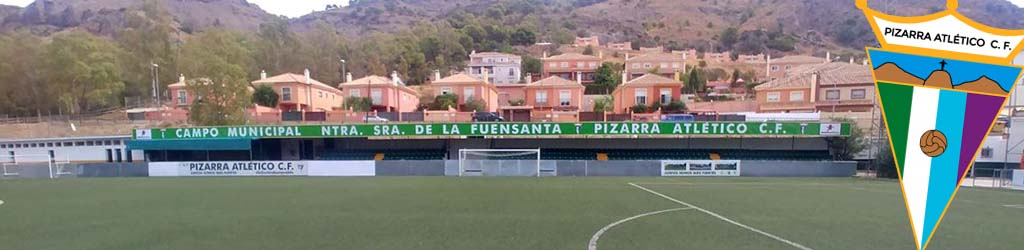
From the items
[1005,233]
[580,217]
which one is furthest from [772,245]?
[1005,233]

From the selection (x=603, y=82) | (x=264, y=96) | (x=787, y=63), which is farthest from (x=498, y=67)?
(x=787, y=63)

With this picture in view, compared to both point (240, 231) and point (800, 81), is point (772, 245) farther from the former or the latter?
point (800, 81)

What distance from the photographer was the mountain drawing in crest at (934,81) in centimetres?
290

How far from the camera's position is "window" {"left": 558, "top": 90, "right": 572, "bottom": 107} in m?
54.3

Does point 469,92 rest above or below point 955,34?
above

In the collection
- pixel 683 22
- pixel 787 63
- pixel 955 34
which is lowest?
pixel 955 34

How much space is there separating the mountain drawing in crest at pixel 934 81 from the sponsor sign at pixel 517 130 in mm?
23594

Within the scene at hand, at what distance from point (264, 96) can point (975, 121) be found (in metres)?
51.4

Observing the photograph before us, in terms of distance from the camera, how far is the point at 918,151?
294 cm

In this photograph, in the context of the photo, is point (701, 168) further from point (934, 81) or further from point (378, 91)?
point (378, 91)

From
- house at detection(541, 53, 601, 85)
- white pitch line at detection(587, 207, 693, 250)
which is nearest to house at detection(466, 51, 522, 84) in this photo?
house at detection(541, 53, 601, 85)

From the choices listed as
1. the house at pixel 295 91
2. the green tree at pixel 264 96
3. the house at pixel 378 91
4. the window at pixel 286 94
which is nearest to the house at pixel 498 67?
the house at pixel 378 91

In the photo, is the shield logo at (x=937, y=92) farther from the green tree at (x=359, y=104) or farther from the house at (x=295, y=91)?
the house at (x=295, y=91)

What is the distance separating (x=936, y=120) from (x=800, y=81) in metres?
55.4
